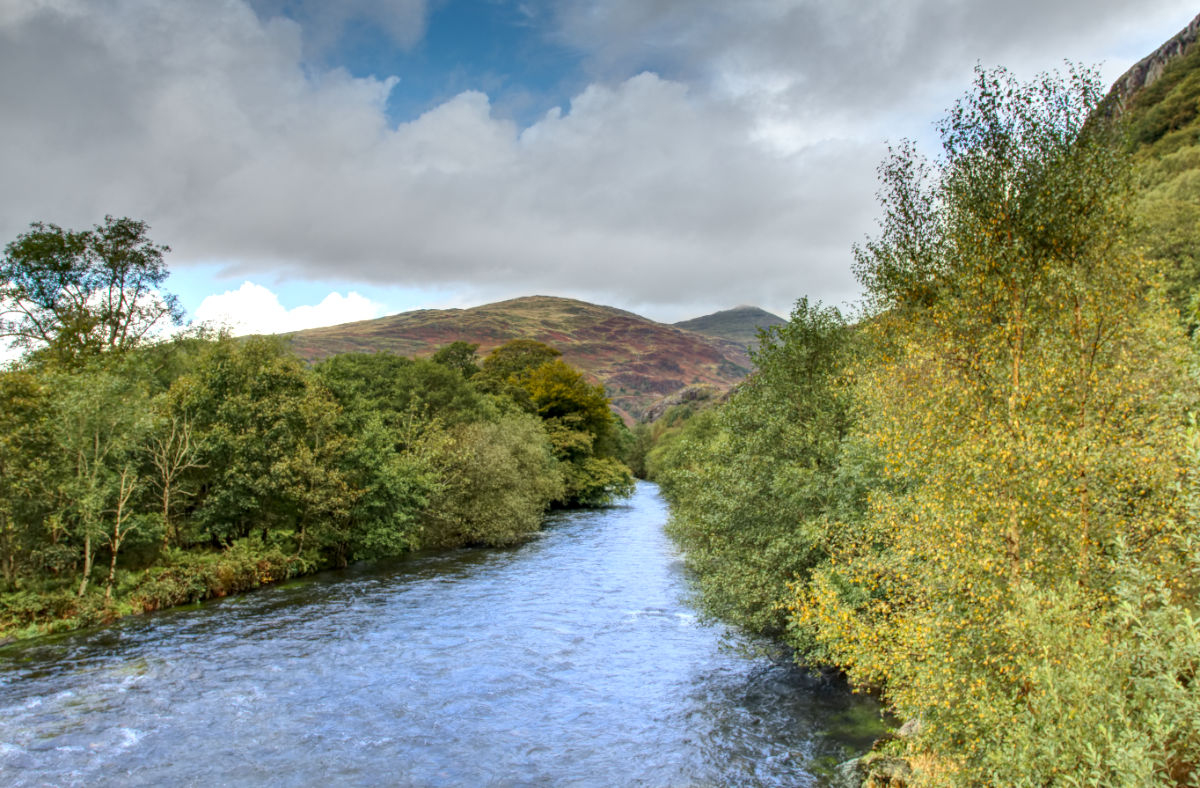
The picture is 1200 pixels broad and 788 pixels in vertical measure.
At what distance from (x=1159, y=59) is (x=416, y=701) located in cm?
18734

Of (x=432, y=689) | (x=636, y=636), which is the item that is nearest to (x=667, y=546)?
(x=636, y=636)

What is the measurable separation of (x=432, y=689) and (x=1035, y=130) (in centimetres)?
2308

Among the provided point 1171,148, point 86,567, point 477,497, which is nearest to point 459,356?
point 477,497

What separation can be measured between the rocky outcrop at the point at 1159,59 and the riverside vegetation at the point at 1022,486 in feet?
487

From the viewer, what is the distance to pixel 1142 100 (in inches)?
4879

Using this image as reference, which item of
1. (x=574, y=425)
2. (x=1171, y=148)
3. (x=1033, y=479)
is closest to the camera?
(x=1033, y=479)

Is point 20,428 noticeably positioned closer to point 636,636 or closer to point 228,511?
point 228,511

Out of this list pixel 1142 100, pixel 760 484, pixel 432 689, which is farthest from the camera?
pixel 1142 100

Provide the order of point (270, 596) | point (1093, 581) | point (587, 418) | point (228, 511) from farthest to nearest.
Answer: point (587, 418) → point (228, 511) → point (270, 596) → point (1093, 581)

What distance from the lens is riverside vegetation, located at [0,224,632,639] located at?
1114 inches

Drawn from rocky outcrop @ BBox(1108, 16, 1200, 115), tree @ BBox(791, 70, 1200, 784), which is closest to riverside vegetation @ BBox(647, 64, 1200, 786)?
tree @ BBox(791, 70, 1200, 784)

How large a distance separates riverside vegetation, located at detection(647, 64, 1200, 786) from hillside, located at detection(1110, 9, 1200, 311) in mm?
2415

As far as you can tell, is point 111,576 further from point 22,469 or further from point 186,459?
point 186,459

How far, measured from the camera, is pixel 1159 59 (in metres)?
142
